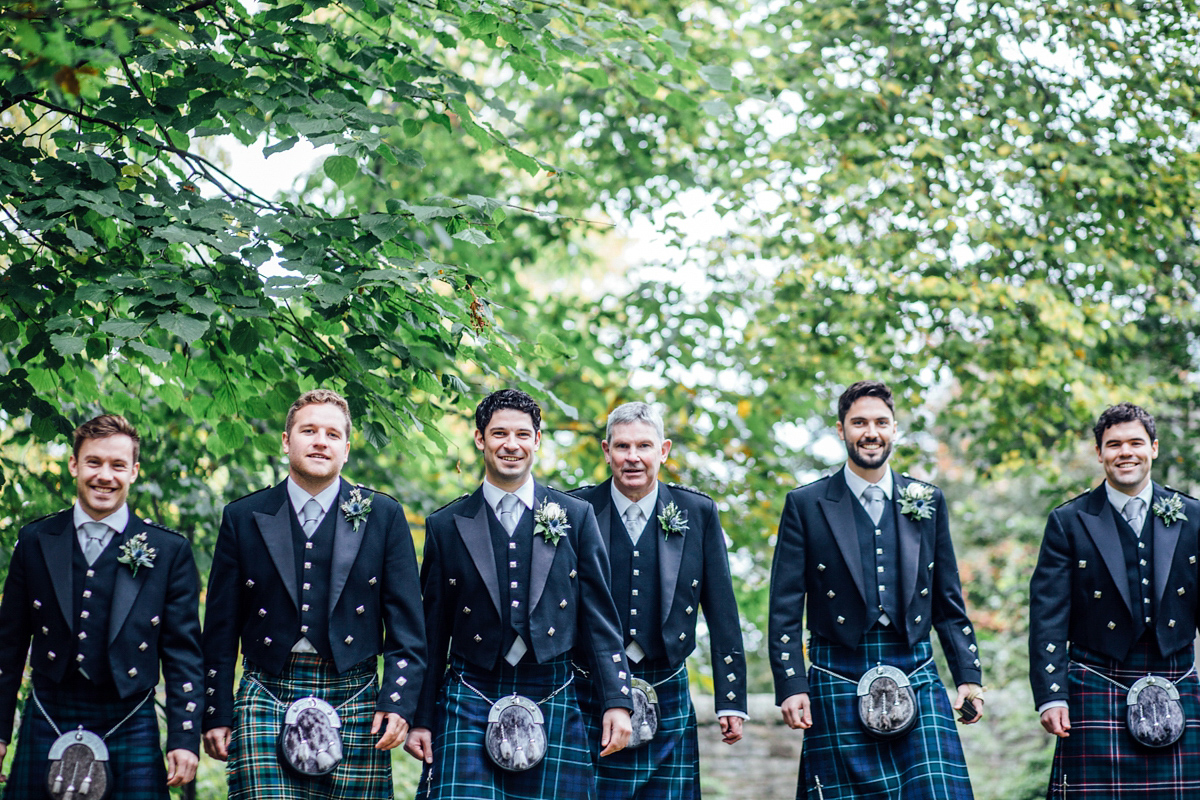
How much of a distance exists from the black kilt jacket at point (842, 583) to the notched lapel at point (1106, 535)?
60 cm

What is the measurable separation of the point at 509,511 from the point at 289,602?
866 mm

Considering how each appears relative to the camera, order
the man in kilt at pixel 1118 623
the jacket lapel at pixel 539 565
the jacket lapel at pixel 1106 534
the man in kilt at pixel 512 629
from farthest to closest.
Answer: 1. the jacket lapel at pixel 1106 534
2. the man in kilt at pixel 1118 623
3. the jacket lapel at pixel 539 565
4. the man in kilt at pixel 512 629

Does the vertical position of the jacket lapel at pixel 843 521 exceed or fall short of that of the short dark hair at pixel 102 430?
it falls short

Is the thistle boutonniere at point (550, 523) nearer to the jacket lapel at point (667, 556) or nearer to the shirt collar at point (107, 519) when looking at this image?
the jacket lapel at point (667, 556)

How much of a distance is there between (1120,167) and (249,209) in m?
5.86

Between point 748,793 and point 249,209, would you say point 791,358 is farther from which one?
point 249,209

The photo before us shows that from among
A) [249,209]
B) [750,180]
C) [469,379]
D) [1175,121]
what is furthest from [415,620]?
[1175,121]

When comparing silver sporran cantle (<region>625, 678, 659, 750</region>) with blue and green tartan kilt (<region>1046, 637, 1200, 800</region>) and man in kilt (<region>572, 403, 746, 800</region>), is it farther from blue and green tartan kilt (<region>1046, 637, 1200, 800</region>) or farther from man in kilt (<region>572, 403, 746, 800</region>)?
blue and green tartan kilt (<region>1046, 637, 1200, 800</region>)

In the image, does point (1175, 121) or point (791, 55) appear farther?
point (791, 55)

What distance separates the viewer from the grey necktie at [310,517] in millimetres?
4348

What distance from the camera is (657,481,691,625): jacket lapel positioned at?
480 centimetres

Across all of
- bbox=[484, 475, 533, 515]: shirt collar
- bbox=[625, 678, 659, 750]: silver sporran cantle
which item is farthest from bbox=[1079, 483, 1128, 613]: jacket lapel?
bbox=[484, 475, 533, 515]: shirt collar

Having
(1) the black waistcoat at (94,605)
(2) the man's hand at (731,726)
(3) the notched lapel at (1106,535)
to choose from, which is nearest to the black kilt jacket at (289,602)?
(1) the black waistcoat at (94,605)

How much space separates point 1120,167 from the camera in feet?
26.7
